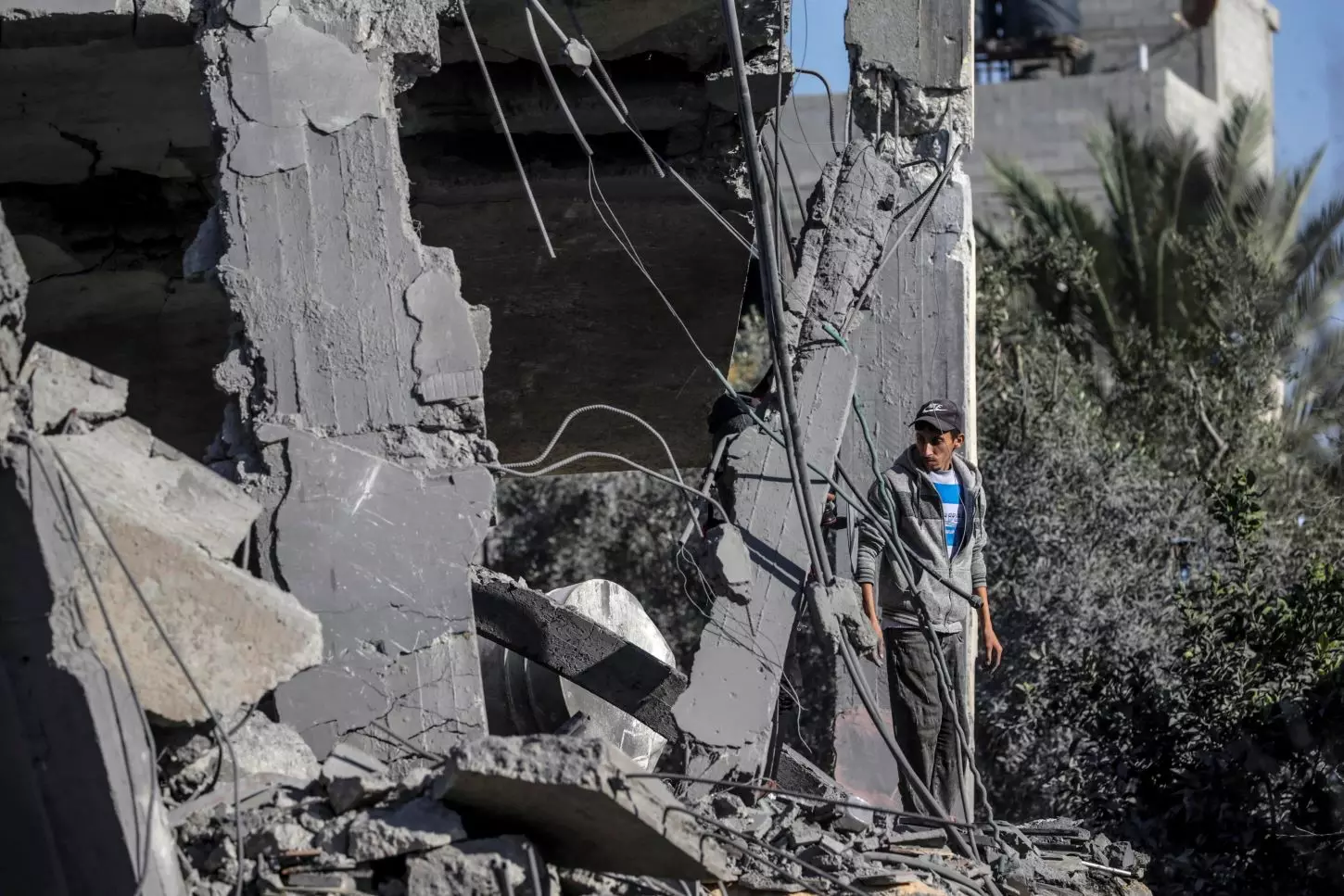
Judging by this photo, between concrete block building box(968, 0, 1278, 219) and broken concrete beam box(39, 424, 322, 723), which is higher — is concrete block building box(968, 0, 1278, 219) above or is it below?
below

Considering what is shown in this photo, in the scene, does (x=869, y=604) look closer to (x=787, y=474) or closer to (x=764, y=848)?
(x=787, y=474)

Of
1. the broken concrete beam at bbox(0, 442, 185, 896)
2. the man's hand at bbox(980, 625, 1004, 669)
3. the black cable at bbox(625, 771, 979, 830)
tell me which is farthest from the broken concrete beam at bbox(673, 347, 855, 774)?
the broken concrete beam at bbox(0, 442, 185, 896)

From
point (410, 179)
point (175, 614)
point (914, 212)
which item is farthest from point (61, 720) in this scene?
point (410, 179)

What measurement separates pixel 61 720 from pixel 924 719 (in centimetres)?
324

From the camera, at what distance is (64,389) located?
4.59 metres

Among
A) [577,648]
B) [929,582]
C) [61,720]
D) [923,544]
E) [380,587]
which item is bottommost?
[577,648]

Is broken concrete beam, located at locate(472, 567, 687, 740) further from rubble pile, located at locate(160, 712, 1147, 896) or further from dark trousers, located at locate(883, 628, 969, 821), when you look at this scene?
rubble pile, located at locate(160, 712, 1147, 896)

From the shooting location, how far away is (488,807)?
420 centimetres

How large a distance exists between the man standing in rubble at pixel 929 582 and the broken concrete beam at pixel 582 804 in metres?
2.01

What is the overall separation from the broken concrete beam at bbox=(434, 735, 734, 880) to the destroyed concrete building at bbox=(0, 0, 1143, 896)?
0.04 feet

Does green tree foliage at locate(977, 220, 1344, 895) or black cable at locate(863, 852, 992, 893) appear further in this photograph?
green tree foliage at locate(977, 220, 1344, 895)

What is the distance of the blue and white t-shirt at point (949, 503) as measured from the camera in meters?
6.25

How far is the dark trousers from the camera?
6312mm

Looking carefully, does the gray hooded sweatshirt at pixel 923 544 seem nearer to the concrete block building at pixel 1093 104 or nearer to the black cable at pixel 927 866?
the black cable at pixel 927 866
